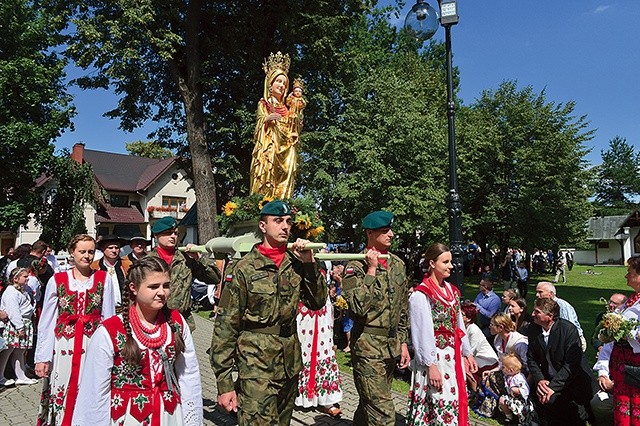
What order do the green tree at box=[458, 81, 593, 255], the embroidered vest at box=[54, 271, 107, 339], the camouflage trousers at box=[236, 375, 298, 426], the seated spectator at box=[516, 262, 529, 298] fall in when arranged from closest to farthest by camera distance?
the camouflage trousers at box=[236, 375, 298, 426], the embroidered vest at box=[54, 271, 107, 339], the seated spectator at box=[516, 262, 529, 298], the green tree at box=[458, 81, 593, 255]

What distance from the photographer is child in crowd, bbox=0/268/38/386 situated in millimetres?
7504

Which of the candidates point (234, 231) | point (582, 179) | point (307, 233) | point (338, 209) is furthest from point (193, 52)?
point (582, 179)

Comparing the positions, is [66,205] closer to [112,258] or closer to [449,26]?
[112,258]

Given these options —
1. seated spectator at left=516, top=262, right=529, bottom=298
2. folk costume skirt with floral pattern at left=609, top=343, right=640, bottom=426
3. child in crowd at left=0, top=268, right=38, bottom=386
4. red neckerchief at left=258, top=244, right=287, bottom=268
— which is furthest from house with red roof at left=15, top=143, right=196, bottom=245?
folk costume skirt with floral pattern at left=609, top=343, right=640, bottom=426

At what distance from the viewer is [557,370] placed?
519 centimetres

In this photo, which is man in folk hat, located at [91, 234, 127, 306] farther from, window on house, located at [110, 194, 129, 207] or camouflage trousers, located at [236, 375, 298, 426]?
window on house, located at [110, 194, 129, 207]

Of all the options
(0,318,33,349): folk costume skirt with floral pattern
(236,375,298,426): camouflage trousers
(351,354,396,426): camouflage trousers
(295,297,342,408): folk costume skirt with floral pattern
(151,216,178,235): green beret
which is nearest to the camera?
(236,375,298,426): camouflage trousers

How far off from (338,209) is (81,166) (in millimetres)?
15009

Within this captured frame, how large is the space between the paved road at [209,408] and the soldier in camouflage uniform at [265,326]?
2.32 m

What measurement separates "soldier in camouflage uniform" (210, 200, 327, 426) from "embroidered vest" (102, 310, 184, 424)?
68cm

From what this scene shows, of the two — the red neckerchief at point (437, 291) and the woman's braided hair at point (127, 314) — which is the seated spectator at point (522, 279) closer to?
the red neckerchief at point (437, 291)

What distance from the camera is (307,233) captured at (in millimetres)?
7453

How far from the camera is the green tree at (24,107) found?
68.5ft

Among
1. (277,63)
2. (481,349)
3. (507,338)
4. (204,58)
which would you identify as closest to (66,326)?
(481,349)
